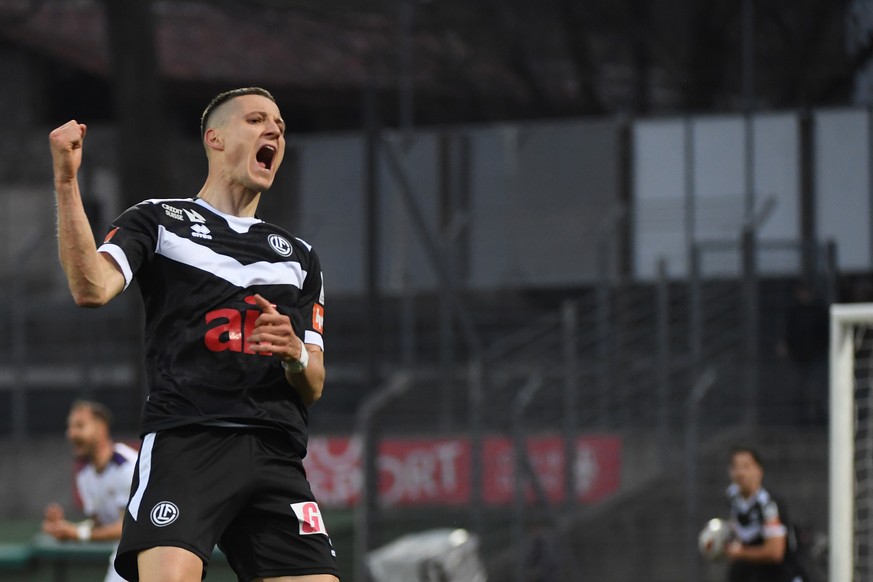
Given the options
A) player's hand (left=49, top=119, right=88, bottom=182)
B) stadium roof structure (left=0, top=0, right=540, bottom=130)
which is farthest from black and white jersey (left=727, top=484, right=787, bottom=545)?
stadium roof structure (left=0, top=0, right=540, bottom=130)

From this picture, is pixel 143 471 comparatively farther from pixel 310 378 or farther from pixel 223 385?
pixel 310 378

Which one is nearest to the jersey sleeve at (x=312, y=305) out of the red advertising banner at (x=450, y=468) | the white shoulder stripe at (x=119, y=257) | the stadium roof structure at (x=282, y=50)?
the white shoulder stripe at (x=119, y=257)

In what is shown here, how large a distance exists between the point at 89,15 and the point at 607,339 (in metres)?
7.46

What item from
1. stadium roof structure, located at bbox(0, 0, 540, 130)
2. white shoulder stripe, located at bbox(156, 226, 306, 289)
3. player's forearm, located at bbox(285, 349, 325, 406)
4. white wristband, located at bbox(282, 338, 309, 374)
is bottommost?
player's forearm, located at bbox(285, 349, 325, 406)

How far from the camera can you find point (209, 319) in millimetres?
4480

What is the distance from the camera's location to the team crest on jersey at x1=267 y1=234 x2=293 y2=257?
467cm

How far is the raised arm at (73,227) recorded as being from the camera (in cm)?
406

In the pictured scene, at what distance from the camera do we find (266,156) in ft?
15.4

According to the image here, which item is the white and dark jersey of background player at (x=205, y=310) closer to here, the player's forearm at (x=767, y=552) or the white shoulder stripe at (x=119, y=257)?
the white shoulder stripe at (x=119, y=257)

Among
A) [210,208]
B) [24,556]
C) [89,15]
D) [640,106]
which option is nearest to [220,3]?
[89,15]

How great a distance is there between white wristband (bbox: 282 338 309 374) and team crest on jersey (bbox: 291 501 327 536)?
1.22 ft

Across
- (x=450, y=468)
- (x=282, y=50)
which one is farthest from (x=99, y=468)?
(x=282, y=50)

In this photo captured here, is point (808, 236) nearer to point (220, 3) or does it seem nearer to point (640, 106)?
point (640, 106)

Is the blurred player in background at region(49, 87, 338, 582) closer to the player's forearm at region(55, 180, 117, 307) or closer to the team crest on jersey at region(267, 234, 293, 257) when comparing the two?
the team crest on jersey at region(267, 234, 293, 257)
